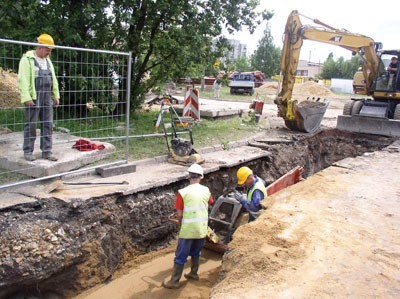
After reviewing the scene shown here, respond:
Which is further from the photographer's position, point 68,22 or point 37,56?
point 68,22

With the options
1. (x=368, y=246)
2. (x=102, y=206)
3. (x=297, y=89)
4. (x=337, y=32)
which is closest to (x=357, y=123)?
(x=337, y=32)

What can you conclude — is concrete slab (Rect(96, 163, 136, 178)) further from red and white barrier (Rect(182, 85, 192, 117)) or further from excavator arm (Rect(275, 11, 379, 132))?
excavator arm (Rect(275, 11, 379, 132))

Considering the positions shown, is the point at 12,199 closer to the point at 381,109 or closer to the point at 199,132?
the point at 199,132

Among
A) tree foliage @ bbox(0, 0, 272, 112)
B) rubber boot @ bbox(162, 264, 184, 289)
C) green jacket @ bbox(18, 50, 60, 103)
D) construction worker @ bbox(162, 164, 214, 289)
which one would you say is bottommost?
rubber boot @ bbox(162, 264, 184, 289)

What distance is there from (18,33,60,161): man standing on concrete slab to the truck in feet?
77.9

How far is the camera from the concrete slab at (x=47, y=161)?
229 inches

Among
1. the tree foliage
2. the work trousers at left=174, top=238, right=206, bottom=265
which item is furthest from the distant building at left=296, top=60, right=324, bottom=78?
the work trousers at left=174, top=238, right=206, bottom=265

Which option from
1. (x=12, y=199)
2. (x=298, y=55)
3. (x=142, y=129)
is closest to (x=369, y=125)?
(x=298, y=55)

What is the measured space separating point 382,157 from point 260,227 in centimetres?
617

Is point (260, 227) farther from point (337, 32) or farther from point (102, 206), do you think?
point (337, 32)

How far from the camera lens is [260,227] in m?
4.95

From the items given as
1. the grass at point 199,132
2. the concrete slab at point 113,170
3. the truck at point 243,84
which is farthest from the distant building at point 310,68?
the concrete slab at point 113,170

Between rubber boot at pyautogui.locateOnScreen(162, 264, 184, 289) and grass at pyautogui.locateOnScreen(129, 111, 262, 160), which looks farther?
grass at pyautogui.locateOnScreen(129, 111, 262, 160)

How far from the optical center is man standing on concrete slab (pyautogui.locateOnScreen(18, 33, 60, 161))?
5.55m
